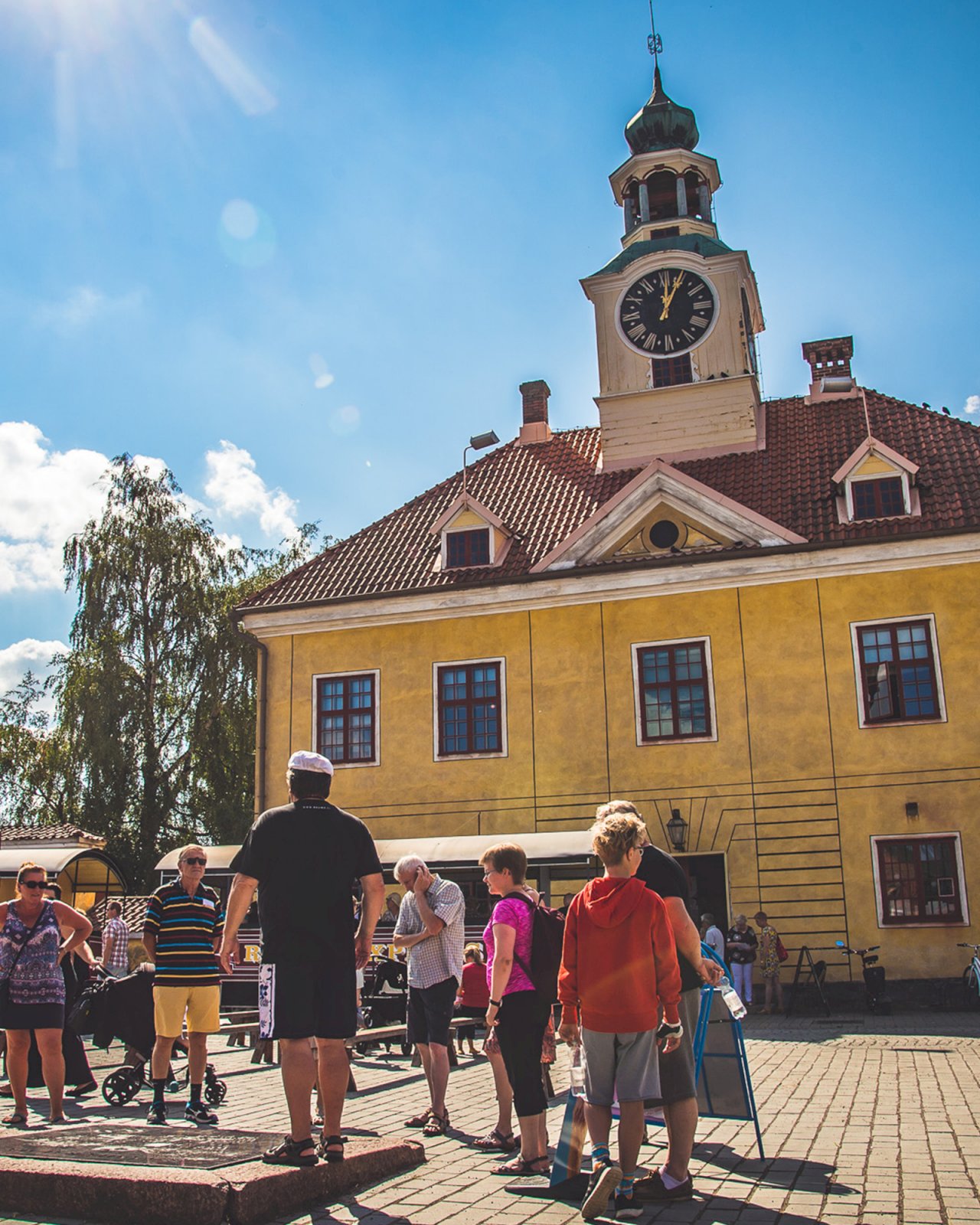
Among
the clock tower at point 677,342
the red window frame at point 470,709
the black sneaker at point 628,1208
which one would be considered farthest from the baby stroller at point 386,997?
the clock tower at point 677,342

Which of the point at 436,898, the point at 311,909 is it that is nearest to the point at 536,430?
the point at 436,898

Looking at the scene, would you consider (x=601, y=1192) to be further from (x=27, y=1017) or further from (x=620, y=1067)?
(x=27, y=1017)

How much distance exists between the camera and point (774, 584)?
2159 cm

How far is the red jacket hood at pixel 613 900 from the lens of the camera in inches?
217

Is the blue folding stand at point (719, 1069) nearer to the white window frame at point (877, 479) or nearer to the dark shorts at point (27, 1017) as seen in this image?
the dark shorts at point (27, 1017)

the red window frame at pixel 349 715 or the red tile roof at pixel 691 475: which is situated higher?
the red tile roof at pixel 691 475

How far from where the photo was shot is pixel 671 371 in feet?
86.2

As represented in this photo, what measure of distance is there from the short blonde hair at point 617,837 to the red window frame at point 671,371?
21325 mm

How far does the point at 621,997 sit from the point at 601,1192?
0.82 metres

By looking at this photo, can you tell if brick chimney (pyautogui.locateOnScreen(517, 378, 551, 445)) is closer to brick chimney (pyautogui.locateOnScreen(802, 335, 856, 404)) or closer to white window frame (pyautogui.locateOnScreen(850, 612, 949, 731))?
brick chimney (pyautogui.locateOnScreen(802, 335, 856, 404))

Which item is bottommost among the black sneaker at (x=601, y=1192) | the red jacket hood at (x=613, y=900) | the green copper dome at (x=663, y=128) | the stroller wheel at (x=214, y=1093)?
the stroller wheel at (x=214, y=1093)

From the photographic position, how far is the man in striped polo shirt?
816 centimetres

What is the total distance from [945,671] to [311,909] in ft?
55.6

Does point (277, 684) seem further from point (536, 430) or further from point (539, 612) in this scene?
point (536, 430)
